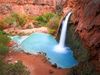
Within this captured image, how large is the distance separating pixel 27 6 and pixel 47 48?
7.20 meters

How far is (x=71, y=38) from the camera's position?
13406 millimetres

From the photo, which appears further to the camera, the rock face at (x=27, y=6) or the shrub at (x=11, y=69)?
the rock face at (x=27, y=6)

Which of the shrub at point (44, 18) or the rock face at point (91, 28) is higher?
the rock face at point (91, 28)

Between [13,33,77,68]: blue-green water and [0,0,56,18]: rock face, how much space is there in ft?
13.0

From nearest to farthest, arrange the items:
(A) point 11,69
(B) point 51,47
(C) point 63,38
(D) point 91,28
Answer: (A) point 11,69
(D) point 91,28
(B) point 51,47
(C) point 63,38

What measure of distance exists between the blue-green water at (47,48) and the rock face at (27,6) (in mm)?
3960

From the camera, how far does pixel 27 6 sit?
65.0ft

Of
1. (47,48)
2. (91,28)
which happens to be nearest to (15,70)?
(91,28)

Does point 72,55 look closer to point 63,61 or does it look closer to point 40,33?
point 63,61

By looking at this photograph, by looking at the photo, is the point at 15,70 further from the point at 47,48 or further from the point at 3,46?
the point at 47,48

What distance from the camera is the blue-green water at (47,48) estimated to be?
12.0 m

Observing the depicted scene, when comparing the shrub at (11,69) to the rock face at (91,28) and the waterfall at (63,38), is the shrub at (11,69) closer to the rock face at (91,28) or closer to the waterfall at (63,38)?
the rock face at (91,28)

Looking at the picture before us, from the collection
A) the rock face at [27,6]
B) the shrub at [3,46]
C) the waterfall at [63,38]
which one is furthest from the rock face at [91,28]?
the rock face at [27,6]

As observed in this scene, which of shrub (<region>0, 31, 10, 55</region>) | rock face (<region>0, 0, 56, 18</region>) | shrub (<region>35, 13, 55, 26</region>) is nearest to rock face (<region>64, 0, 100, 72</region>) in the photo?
shrub (<region>0, 31, 10, 55</region>)
